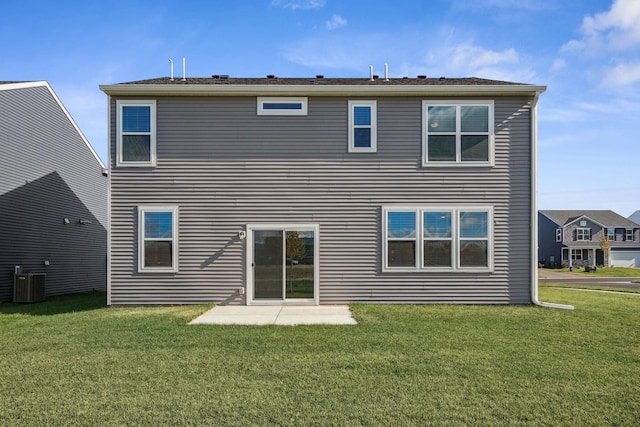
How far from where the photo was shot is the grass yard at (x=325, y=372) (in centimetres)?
391

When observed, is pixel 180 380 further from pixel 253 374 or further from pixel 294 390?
pixel 294 390

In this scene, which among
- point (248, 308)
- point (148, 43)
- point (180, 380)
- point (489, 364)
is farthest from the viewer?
point (148, 43)

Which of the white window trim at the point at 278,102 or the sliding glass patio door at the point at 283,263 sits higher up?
the white window trim at the point at 278,102

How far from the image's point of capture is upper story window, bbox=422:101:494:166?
10.2 metres

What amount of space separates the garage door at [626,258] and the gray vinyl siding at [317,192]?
43682 millimetres

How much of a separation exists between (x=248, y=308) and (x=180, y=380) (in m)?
4.93

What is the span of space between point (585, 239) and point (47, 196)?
Answer: 48.0m

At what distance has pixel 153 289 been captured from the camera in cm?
1001

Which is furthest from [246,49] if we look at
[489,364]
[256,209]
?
[489,364]

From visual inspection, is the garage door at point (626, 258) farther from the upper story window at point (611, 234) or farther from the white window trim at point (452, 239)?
the white window trim at point (452, 239)

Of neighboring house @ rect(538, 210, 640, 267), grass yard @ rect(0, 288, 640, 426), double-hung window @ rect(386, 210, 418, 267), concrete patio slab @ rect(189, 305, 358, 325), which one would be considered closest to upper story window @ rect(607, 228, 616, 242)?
neighboring house @ rect(538, 210, 640, 267)

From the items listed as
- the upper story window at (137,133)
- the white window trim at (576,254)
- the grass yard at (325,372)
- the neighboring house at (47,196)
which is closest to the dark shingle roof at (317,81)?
the upper story window at (137,133)

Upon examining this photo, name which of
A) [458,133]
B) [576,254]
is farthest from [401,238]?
[576,254]

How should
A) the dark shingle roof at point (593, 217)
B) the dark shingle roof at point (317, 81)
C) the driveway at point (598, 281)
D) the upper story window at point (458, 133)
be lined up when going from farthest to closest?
the dark shingle roof at point (593, 217) → the driveway at point (598, 281) → the dark shingle roof at point (317, 81) → the upper story window at point (458, 133)
